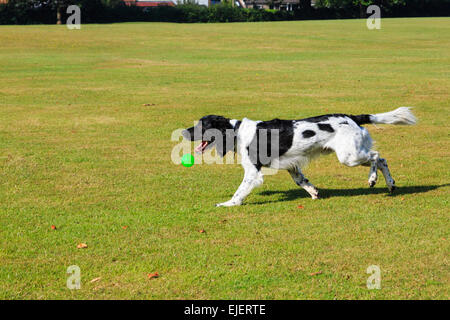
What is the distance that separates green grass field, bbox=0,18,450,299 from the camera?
6.13m

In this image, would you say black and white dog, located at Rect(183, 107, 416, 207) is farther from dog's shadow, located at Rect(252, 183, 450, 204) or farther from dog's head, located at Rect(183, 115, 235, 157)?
dog's shadow, located at Rect(252, 183, 450, 204)

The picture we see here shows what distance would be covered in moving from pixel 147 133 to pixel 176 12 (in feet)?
221

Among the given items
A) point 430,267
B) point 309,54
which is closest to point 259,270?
point 430,267

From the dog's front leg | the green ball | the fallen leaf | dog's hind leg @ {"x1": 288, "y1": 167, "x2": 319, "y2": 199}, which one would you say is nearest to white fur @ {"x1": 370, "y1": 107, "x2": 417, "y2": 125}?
dog's hind leg @ {"x1": 288, "y1": 167, "x2": 319, "y2": 199}

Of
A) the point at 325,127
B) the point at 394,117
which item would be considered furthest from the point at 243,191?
the point at 394,117

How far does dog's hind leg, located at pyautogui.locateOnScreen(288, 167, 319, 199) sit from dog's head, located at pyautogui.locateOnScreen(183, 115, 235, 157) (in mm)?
1060

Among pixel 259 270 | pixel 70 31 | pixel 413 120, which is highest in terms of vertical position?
pixel 70 31

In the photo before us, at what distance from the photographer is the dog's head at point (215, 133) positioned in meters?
8.96

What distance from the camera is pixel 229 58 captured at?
35.3m

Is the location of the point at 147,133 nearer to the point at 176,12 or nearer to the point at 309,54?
the point at 309,54

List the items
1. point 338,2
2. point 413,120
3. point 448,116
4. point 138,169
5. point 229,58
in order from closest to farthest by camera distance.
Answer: point 413,120 < point 138,169 < point 448,116 < point 229,58 < point 338,2

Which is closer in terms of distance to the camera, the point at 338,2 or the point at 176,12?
the point at 176,12
